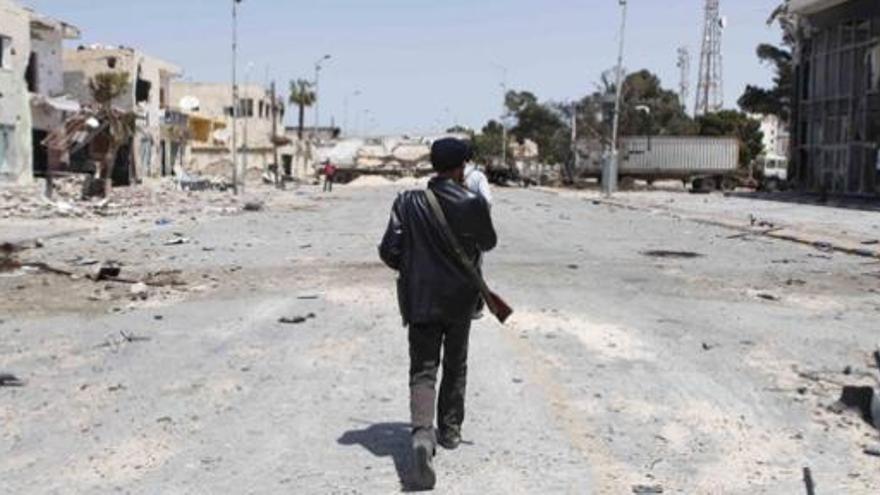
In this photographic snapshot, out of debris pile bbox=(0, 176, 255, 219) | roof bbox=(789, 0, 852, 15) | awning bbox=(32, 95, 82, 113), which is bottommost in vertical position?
debris pile bbox=(0, 176, 255, 219)

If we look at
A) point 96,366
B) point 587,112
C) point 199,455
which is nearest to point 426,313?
point 199,455

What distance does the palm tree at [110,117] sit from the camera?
155 feet

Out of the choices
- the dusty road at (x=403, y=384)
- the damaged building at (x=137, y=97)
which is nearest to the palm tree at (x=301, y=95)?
the damaged building at (x=137, y=97)

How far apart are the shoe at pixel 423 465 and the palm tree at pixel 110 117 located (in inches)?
1543

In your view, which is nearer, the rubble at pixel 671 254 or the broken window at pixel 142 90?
the rubble at pixel 671 254

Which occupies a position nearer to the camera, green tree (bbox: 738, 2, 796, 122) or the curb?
the curb

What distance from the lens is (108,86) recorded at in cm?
6228

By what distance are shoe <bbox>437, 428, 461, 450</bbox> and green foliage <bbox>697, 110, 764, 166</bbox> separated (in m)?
103

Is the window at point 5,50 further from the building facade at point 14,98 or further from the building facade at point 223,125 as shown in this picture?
the building facade at point 223,125

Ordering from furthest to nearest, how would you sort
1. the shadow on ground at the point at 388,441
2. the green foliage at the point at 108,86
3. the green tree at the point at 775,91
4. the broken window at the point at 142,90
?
the green tree at the point at 775,91, the broken window at the point at 142,90, the green foliage at the point at 108,86, the shadow on ground at the point at 388,441

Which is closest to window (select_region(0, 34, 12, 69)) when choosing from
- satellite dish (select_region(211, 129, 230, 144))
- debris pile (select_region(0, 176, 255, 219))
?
debris pile (select_region(0, 176, 255, 219))

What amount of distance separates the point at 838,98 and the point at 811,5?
16.7 feet

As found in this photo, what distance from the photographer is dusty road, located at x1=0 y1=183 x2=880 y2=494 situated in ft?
21.0

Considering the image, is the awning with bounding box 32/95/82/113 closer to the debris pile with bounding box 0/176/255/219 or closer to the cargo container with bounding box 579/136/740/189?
the debris pile with bounding box 0/176/255/219
